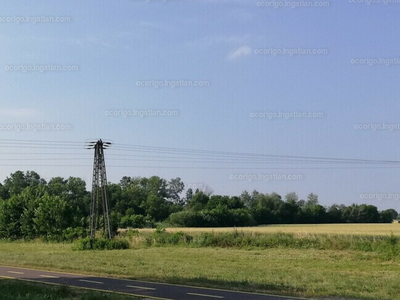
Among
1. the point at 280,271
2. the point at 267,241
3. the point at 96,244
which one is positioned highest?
the point at 96,244

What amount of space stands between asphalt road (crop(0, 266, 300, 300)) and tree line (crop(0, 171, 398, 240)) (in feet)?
98.1

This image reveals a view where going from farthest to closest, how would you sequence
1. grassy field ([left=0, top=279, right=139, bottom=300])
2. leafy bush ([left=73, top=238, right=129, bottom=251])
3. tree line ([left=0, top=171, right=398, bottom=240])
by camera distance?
tree line ([left=0, top=171, right=398, bottom=240])
leafy bush ([left=73, top=238, right=129, bottom=251])
grassy field ([left=0, top=279, right=139, bottom=300])

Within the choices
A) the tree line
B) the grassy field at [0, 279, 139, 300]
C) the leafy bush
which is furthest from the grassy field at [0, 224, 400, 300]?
the tree line

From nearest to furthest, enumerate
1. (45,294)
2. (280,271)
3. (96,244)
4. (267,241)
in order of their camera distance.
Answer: (45,294) → (280,271) → (96,244) → (267,241)

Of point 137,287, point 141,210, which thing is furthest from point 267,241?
point 141,210

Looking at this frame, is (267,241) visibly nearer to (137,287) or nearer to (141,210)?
(137,287)

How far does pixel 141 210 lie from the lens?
111m

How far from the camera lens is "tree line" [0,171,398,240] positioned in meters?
60.0

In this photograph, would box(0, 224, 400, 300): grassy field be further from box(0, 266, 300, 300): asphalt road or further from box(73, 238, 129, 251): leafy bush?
box(73, 238, 129, 251): leafy bush

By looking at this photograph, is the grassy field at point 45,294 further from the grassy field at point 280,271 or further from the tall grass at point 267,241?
the tall grass at point 267,241

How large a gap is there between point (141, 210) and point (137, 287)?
303 ft

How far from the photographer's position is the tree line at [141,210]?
197ft

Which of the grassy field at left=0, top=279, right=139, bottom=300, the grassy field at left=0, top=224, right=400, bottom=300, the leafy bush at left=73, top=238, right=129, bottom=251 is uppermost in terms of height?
the leafy bush at left=73, top=238, right=129, bottom=251

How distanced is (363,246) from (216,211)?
45.9 meters
